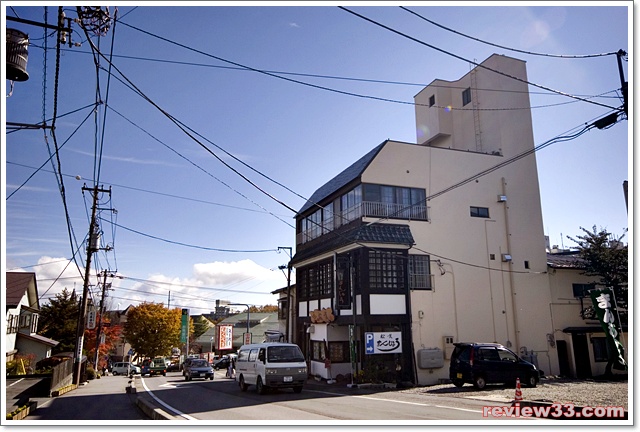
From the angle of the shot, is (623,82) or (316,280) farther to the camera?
(316,280)

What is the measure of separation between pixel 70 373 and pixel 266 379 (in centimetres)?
1656

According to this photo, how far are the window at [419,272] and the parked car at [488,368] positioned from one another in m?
4.26

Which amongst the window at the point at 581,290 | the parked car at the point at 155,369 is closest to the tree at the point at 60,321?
the parked car at the point at 155,369

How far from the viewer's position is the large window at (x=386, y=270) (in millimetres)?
21781

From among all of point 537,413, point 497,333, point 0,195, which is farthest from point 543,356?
point 0,195

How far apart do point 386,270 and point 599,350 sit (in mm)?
13228

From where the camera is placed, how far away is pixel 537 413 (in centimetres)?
1045

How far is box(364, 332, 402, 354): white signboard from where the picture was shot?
20594mm

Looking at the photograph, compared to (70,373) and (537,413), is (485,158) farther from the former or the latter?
(70,373)

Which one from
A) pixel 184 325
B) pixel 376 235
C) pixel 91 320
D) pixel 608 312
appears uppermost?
pixel 376 235

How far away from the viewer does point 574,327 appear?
82.3 ft

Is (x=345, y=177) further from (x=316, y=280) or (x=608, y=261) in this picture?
(x=608, y=261)

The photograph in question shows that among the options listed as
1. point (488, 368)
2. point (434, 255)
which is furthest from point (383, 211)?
point (488, 368)

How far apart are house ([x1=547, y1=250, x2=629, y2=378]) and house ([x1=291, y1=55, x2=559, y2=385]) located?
3.34 feet
